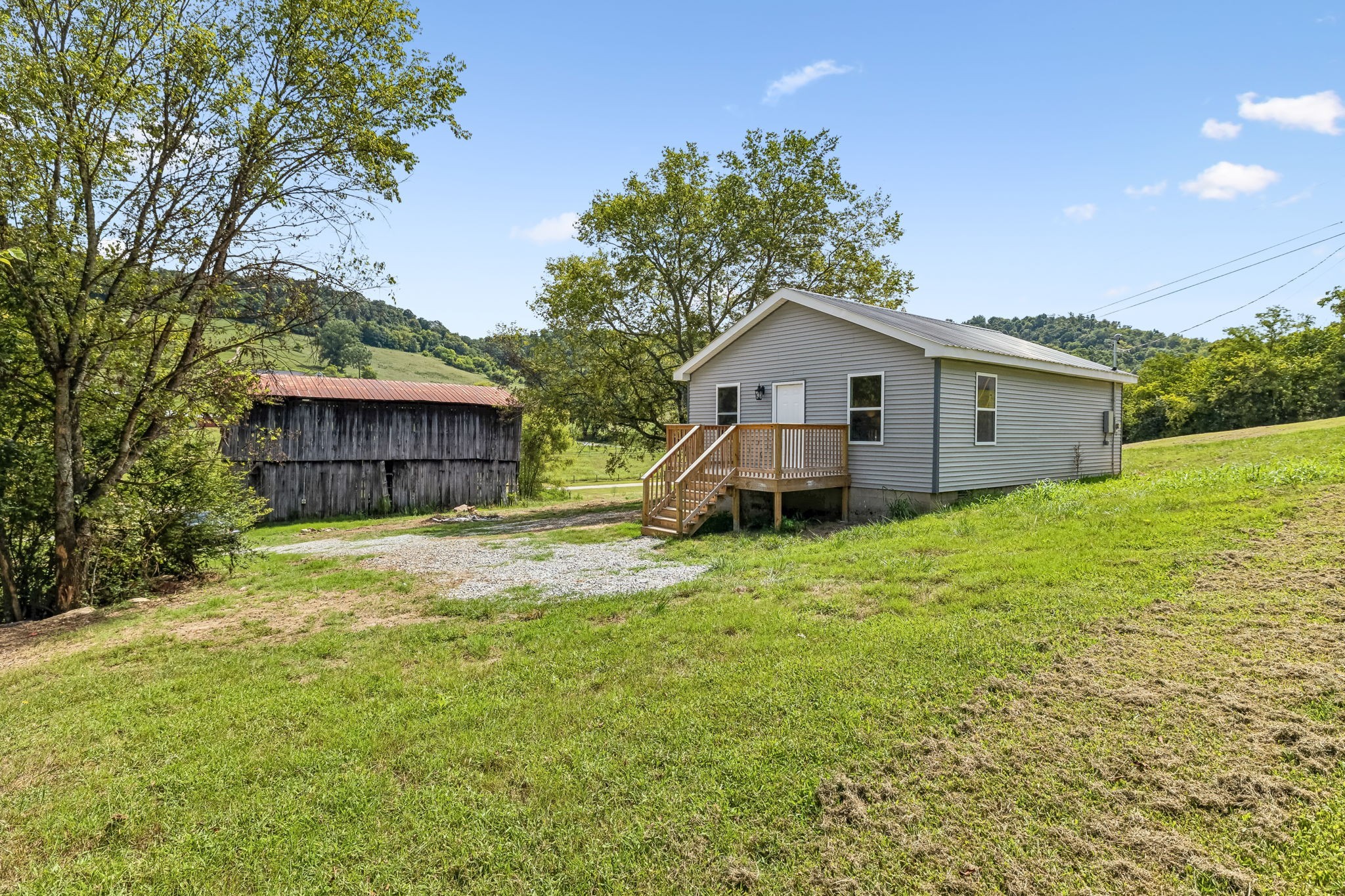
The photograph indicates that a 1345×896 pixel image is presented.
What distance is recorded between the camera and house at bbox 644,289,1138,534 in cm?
1033

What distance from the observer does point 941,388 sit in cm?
1009

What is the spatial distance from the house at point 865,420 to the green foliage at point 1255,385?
2766cm

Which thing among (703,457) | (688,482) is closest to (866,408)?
(703,457)

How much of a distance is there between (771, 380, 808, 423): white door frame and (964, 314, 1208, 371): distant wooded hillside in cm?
4981

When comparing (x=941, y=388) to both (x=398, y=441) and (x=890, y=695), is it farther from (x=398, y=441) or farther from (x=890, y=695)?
(x=398, y=441)

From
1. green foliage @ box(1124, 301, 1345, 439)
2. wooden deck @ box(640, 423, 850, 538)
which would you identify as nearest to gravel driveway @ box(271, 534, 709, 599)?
wooden deck @ box(640, 423, 850, 538)

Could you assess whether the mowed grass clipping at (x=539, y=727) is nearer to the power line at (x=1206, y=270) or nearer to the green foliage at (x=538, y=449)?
the green foliage at (x=538, y=449)

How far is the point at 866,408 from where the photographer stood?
11133 mm

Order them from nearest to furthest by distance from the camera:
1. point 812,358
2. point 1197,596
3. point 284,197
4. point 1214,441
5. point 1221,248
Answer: point 1197,596 < point 284,197 < point 812,358 < point 1214,441 < point 1221,248

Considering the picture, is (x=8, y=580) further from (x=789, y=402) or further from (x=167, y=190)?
(x=789, y=402)

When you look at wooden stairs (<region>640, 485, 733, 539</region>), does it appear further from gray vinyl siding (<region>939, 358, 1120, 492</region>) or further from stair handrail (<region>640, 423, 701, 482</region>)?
gray vinyl siding (<region>939, 358, 1120, 492</region>)

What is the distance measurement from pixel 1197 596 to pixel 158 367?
11.4m

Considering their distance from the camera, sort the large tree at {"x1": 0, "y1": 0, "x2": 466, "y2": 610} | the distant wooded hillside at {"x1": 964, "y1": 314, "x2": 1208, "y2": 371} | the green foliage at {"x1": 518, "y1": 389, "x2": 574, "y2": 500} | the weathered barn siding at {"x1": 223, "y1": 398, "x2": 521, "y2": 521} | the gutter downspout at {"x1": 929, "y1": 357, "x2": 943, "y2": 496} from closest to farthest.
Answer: the large tree at {"x1": 0, "y1": 0, "x2": 466, "y2": 610} → the gutter downspout at {"x1": 929, "y1": 357, "x2": 943, "y2": 496} → the weathered barn siding at {"x1": 223, "y1": 398, "x2": 521, "y2": 521} → the green foliage at {"x1": 518, "y1": 389, "x2": 574, "y2": 500} → the distant wooded hillside at {"x1": 964, "y1": 314, "x2": 1208, "y2": 371}

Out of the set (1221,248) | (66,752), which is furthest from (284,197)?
(1221,248)
